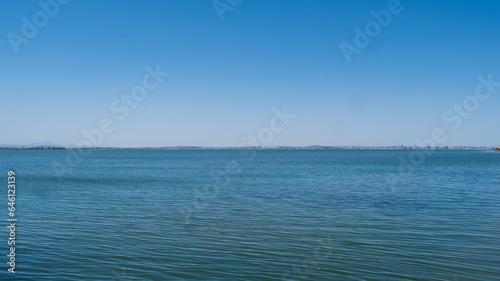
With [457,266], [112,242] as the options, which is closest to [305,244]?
[457,266]

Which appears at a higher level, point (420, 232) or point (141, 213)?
point (141, 213)

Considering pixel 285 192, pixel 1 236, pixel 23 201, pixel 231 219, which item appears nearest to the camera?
pixel 1 236

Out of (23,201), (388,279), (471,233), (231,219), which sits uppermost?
(23,201)

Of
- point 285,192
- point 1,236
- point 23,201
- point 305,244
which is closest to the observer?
point 305,244

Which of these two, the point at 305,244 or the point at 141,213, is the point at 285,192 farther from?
the point at 305,244

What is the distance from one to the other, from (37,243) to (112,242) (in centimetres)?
306

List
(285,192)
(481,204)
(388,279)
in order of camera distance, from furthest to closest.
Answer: (285,192), (481,204), (388,279)

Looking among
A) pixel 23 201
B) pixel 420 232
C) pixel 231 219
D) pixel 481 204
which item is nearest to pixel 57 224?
pixel 231 219

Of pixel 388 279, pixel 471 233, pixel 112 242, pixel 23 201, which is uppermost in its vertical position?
pixel 23 201

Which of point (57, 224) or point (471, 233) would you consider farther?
point (57, 224)

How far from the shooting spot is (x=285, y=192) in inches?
1379

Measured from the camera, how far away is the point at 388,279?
11.8 metres

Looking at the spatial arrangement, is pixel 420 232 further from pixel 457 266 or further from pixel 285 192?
pixel 285 192

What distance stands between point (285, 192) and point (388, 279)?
23.3m
